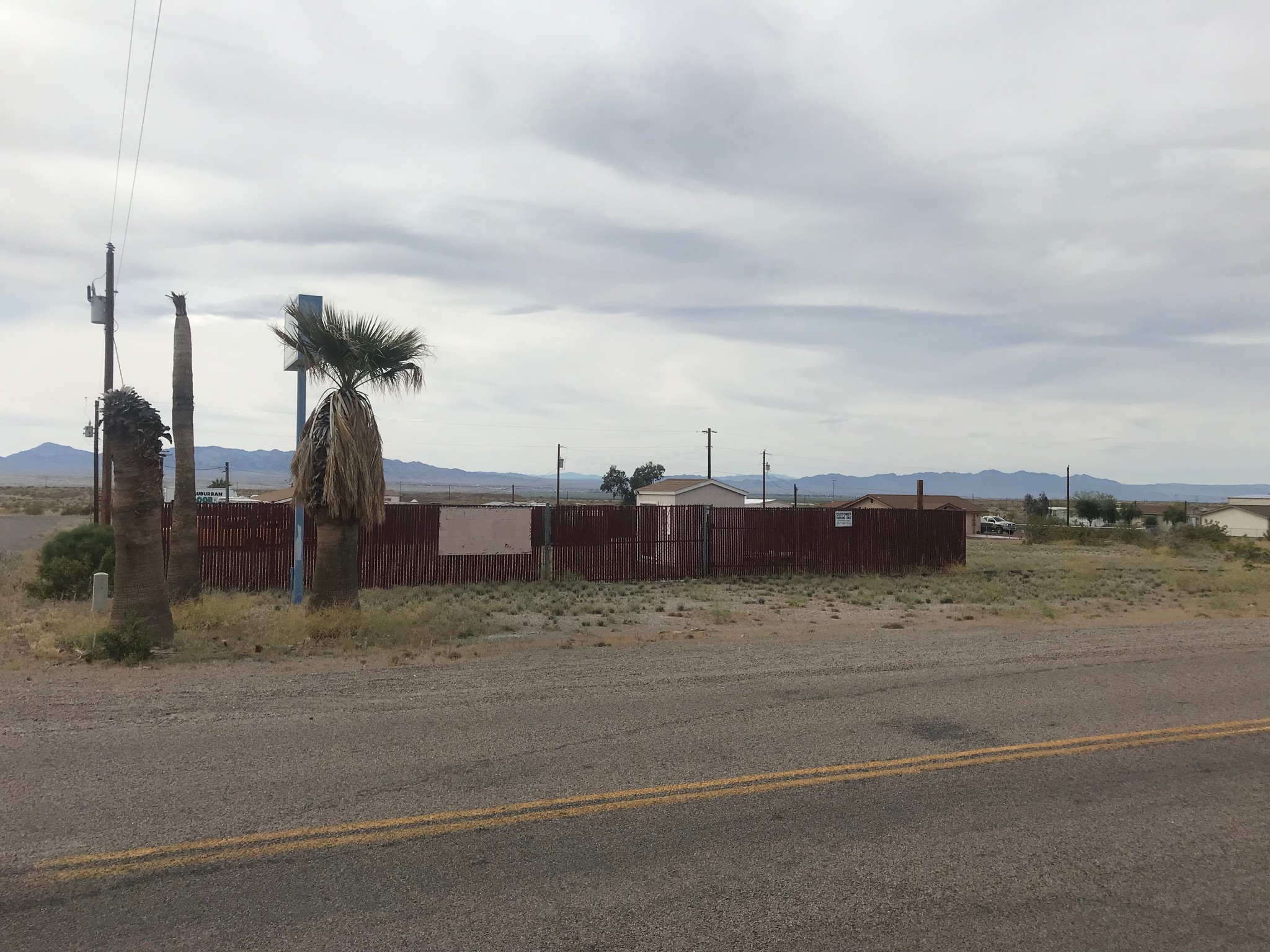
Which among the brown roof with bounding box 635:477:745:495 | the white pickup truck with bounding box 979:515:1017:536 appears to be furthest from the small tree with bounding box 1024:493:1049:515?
the brown roof with bounding box 635:477:745:495

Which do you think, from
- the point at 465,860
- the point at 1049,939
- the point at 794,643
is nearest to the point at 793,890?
the point at 1049,939

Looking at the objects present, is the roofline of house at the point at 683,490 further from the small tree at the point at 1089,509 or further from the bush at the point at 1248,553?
the small tree at the point at 1089,509

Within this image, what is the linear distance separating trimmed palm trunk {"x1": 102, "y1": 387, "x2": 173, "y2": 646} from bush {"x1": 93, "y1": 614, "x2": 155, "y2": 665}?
31 centimetres

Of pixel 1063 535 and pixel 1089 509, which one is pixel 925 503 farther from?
pixel 1089 509

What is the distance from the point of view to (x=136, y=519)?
1229 centimetres

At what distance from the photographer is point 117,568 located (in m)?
12.1

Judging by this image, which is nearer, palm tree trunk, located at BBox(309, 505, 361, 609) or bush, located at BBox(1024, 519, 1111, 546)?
palm tree trunk, located at BBox(309, 505, 361, 609)

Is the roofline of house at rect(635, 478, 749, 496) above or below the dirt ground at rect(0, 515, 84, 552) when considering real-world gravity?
above

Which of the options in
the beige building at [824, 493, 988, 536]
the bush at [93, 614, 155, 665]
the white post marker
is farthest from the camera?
the beige building at [824, 493, 988, 536]

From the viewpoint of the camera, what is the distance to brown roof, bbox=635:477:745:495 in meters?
40.4

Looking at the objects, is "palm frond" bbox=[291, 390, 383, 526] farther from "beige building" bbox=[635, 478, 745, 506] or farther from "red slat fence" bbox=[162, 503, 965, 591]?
"beige building" bbox=[635, 478, 745, 506]

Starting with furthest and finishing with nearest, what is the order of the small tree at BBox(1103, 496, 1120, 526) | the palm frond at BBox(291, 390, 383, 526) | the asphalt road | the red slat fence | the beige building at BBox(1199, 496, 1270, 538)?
the small tree at BBox(1103, 496, 1120, 526) → the beige building at BBox(1199, 496, 1270, 538) → the red slat fence → the palm frond at BBox(291, 390, 383, 526) → the asphalt road

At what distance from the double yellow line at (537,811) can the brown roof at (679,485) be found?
1263 inches

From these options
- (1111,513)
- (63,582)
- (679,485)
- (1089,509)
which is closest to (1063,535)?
(679,485)
